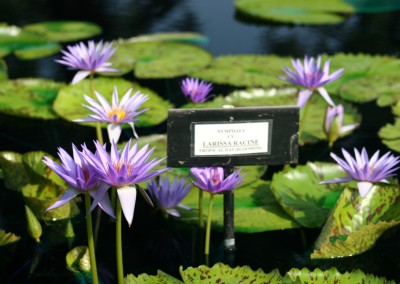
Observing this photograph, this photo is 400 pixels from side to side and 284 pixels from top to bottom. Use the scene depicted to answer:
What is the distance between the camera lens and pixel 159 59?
3.43 meters

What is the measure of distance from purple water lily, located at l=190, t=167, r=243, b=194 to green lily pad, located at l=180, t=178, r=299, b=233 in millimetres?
310

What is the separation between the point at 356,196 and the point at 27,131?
1.47m

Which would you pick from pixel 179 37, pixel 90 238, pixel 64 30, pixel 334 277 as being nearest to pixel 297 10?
pixel 179 37

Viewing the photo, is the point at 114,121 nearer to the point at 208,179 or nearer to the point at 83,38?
the point at 208,179

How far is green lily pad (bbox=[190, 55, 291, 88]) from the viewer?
313cm

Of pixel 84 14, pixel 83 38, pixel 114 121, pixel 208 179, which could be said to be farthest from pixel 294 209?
pixel 84 14

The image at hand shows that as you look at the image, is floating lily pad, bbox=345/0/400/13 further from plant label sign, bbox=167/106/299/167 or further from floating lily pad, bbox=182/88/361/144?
plant label sign, bbox=167/106/299/167

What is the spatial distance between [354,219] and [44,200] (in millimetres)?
842

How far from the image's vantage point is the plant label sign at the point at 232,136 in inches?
63.4

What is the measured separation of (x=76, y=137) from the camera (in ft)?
8.77

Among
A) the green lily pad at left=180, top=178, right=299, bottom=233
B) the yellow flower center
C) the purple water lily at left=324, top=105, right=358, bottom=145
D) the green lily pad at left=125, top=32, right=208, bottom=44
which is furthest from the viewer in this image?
the green lily pad at left=125, top=32, right=208, bottom=44

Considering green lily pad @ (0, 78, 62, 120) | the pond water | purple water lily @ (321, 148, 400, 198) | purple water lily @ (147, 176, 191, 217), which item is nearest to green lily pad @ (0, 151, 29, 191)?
the pond water

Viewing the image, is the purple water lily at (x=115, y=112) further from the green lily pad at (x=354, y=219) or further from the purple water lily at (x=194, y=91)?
the green lily pad at (x=354, y=219)

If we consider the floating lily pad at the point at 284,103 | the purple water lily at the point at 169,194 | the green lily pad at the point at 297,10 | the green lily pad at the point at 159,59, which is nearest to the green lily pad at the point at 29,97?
the green lily pad at the point at 159,59
